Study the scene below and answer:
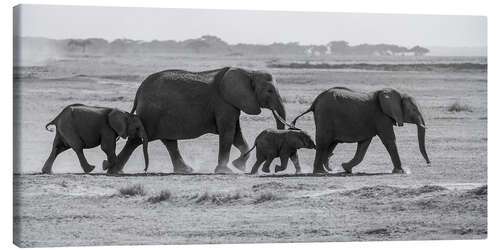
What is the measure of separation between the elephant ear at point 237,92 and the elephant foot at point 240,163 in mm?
671

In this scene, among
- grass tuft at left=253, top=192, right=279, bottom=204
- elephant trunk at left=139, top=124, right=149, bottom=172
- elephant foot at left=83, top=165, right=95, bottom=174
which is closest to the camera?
elephant foot at left=83, top=165, right=95, bottom=174

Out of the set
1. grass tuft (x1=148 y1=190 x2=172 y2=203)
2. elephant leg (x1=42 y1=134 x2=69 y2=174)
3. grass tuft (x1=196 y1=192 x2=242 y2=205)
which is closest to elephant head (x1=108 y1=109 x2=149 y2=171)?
grass tuft (x1=148 y1=190 x2=172 y2=203)

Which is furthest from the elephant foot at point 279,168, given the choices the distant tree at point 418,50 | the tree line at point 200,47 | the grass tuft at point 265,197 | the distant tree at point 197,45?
the distant tree at point 418,50

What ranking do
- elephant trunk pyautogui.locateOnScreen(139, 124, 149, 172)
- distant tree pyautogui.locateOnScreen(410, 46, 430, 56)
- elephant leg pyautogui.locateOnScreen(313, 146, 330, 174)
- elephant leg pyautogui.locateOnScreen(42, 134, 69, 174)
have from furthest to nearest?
distant tree pyautogui.locateOnScreen(410, 46, 430, 56)
elephant leg pyautogui.locateOnScreen(313, 146, 330, 174)
elephant trunk pyautogui.locateOnScreen(139, 124, 149, 172)
elephant leg pyautogui.locateOnScreen(42, 134, 69, 174)

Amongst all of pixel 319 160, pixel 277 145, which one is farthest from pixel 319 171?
pixel 277 145

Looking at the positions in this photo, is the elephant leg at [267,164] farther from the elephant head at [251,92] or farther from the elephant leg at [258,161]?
the elephant head at [251,92]

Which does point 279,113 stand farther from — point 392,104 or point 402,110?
point 402,110

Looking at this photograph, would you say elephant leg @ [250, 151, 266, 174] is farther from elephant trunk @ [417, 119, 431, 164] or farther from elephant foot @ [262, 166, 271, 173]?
elephant trunk @ [417, 119, 431, 164]

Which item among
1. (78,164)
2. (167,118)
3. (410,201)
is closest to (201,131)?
(167,118)

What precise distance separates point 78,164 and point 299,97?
3339mm

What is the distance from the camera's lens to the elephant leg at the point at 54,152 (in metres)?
20.3

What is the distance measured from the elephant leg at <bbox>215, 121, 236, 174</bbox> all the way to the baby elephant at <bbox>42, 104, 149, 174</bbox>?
106 cm

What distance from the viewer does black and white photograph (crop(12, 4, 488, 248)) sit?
20.1 meters

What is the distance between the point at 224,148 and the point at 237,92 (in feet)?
2.69
